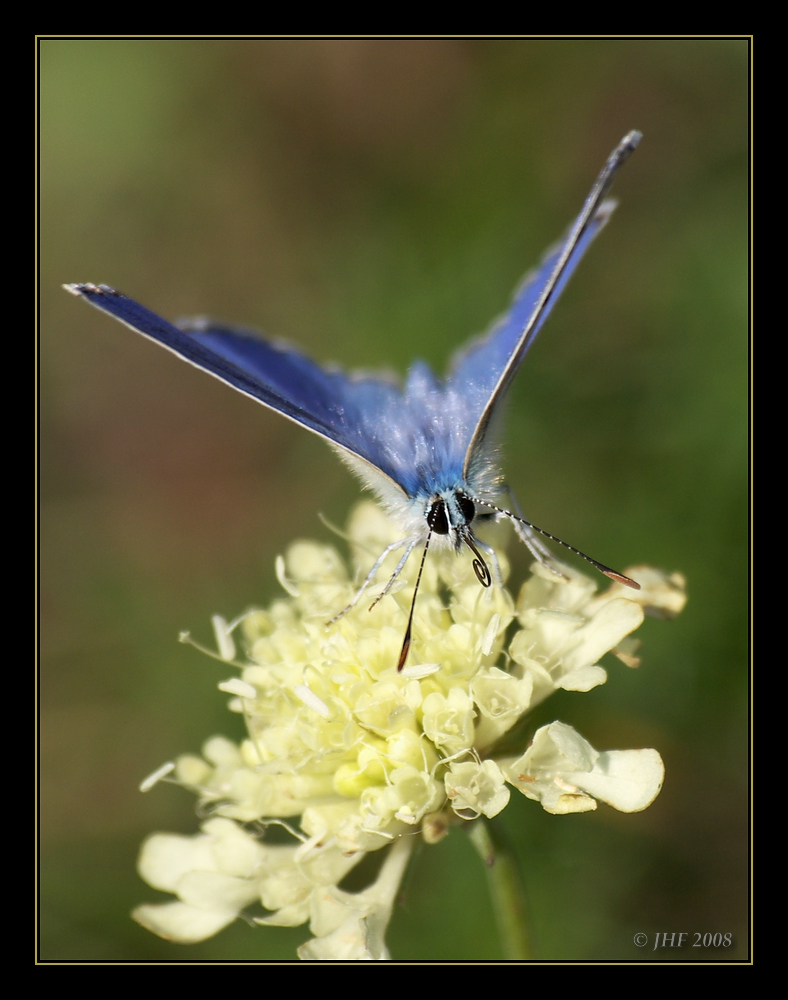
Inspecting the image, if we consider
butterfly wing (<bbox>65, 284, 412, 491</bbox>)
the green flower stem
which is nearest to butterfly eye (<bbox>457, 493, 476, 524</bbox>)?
butterfly wing (<bbox>65, 284, 412, 491</bbox>)

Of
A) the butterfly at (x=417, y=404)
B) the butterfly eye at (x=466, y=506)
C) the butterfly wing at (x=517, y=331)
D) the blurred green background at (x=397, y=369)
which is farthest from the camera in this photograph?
the blurred green background at (x=397, y=369)

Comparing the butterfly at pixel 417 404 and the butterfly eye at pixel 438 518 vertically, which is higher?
the butterfly at pixel 417 404

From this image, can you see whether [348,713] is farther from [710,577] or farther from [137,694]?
[137,694]

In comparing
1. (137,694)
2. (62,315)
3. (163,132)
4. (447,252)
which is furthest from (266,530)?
(163,132)

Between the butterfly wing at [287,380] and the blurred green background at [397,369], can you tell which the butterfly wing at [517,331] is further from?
the blurred green background at [397,369]

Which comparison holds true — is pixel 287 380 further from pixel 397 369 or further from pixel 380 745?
pixel 397 369

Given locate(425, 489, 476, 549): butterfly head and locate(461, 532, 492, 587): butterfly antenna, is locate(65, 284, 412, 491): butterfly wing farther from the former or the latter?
locate(461, 532, 492, 587): butterfly antenna

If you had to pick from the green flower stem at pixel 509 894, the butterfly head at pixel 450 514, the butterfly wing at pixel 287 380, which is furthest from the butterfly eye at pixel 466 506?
the green flower stem at pixel 509 894
